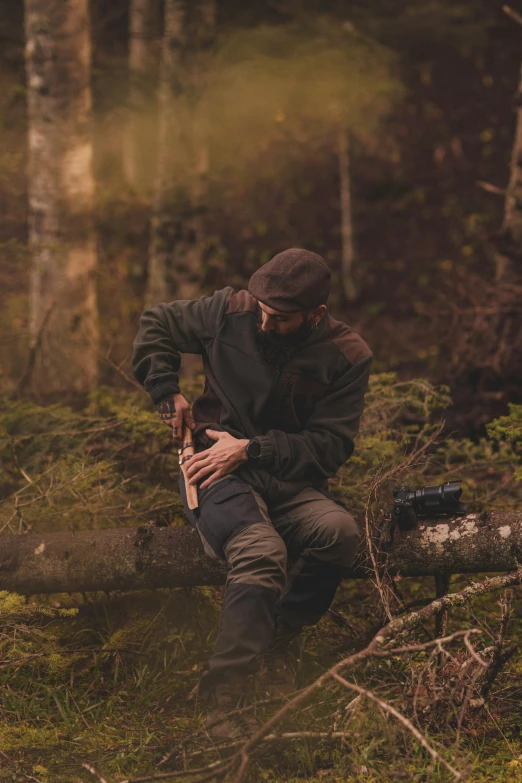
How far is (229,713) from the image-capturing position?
3.43 metres

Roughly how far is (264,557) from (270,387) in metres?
0.81

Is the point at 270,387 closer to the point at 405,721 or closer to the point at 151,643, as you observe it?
the point at 151,643

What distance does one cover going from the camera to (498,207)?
1138cm

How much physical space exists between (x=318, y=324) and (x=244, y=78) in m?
6.21

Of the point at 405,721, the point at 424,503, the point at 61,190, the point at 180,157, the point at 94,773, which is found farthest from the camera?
the point at 180,157

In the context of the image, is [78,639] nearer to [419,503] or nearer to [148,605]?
[148,605]

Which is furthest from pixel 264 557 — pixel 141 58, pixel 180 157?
pixel 141 58

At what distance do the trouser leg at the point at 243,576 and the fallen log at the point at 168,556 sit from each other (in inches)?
15.5

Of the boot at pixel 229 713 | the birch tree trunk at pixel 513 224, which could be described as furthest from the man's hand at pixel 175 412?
the birch tree trunk at pixel 513 224

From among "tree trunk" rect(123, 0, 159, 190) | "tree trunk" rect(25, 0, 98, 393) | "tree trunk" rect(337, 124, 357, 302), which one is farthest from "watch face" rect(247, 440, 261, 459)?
"tree trunk" rect(337, 124, 357, 302)

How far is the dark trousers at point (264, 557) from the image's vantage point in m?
3.48

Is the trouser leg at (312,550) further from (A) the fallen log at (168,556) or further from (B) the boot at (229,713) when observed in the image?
(B) the boot at (229,713)

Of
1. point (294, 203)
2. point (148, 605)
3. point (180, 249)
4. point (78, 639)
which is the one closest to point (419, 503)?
point (148, 605)

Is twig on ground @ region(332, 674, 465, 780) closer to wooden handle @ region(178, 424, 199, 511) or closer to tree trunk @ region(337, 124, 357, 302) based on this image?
wooden handle @ region(178, 424, 199, 511)
